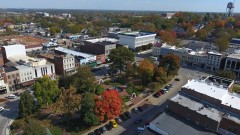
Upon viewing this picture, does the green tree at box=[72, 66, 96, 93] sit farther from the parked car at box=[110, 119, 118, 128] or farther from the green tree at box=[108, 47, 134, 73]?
→ the green tree at box=[108, 47, 134, 73]

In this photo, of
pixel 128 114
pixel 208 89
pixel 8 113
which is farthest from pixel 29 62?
pixel 208 89

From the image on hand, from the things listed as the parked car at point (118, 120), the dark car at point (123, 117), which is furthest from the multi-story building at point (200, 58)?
the parked car at point (118, 120)

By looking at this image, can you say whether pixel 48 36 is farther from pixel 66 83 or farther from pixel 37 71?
pixel 66 83

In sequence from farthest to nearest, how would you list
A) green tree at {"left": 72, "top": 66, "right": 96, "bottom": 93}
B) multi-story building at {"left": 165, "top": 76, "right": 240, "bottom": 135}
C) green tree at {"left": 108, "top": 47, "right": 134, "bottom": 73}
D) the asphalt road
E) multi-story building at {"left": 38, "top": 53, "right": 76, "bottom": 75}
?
multi-story building at {"left": 38, "top": 53, "right": 76, "bottom": 75}
green tree at {"left": 108, "top": 47, "right": 134, "bottom": 73}
green tree at {"left": 72, "top": 66, "right": 96, "bottom": 93}
the asphalt road
multi-story building at {"left": 165, "top": 76, "right": 240, "bottom": 135}

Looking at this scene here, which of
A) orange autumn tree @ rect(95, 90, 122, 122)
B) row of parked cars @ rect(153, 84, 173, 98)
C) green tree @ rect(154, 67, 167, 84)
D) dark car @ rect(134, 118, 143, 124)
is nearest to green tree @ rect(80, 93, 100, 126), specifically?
orange autumn tree @ rect(95, 90, 122, 122)

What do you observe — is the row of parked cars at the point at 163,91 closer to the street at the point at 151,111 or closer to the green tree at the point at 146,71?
the street at the point at 151,111

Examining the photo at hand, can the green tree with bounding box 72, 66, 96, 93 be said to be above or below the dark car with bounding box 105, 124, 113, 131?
above
